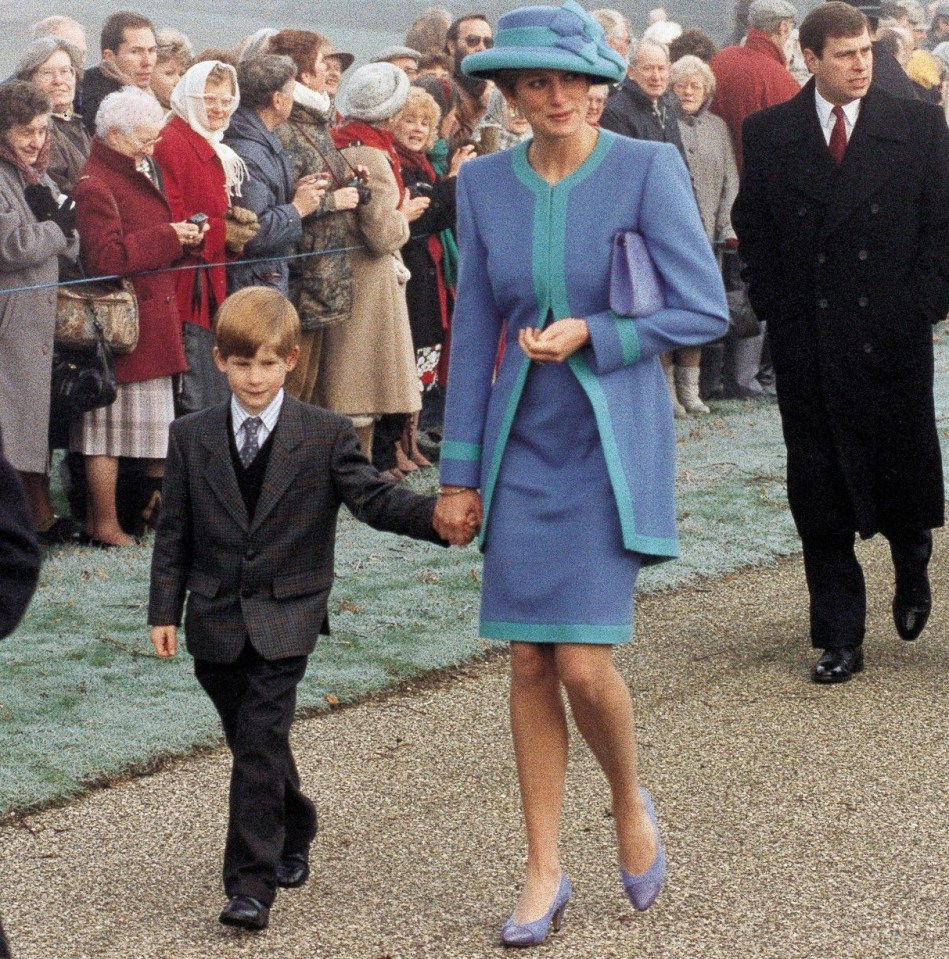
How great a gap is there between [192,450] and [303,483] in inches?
9.6

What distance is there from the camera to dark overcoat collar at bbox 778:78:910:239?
20.9ft

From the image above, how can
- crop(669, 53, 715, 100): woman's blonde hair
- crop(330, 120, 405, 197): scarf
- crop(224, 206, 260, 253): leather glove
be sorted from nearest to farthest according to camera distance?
crop(224, 206, 260, 253): leather glove
crop(330, 120, 405, 197): scarf
crop(669, 53, 715, 100): woman's blonde hair

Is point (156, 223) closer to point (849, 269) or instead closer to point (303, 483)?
point (849, 269)

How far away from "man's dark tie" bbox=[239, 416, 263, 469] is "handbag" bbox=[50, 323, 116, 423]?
12.6 feet

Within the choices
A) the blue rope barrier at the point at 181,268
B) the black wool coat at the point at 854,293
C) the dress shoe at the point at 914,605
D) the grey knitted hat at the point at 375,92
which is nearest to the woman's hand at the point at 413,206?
the blue rope barrier at the point at 181,268

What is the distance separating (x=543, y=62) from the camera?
4.09 m

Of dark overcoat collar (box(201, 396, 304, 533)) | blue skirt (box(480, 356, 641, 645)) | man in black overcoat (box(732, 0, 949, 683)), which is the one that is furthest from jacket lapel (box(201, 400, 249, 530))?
man in black overcoat (box(732, 0, 949, 683))

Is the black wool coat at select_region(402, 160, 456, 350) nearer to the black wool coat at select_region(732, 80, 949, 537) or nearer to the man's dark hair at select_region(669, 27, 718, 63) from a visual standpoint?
the man's dark hair at select_region(669, 27, 718, 63)

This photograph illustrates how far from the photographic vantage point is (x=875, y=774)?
543 centimetres

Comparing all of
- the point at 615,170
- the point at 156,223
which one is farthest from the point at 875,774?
the point at 156,223

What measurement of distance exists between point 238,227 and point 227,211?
90mm

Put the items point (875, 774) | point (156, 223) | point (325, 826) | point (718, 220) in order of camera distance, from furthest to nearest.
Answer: point (718, 220), point (156, 223), point (875, 774), point (325, 826)

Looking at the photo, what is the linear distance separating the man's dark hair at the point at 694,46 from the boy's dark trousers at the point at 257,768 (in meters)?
9.21

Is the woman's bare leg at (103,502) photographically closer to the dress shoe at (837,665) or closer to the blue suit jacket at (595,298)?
the dress shoe at (837,665)
